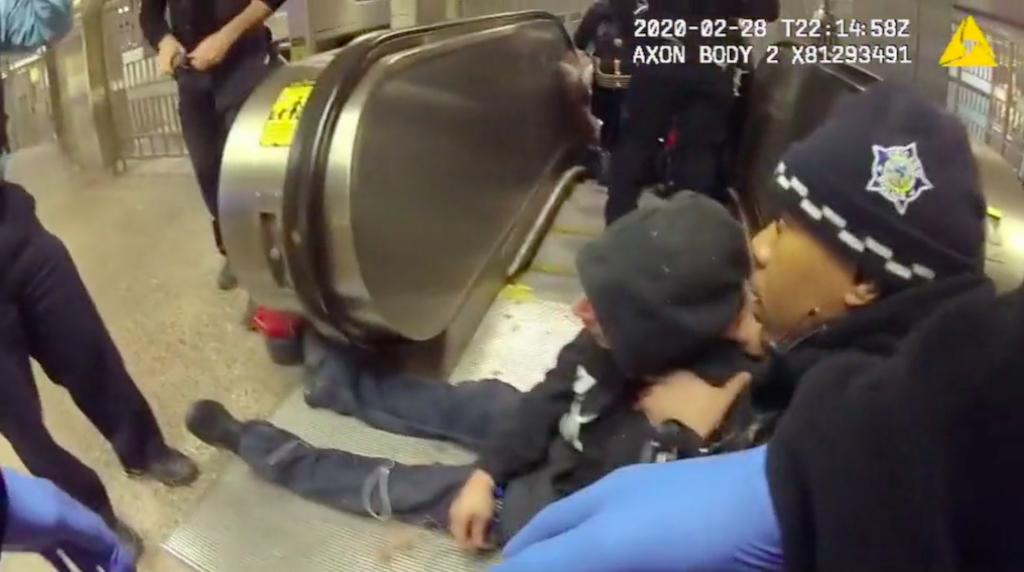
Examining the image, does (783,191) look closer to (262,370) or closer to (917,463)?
(917,463)

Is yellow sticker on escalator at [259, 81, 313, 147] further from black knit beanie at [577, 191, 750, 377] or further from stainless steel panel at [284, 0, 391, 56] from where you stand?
stainless steel panel at [284, 0, 391, 56]

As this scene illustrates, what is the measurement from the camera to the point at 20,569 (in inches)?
72.9

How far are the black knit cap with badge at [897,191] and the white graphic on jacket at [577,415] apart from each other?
490mm

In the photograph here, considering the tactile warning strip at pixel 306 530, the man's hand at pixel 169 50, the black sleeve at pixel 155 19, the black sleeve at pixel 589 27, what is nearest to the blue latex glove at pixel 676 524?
the tactile warning strip at pixel 306 530

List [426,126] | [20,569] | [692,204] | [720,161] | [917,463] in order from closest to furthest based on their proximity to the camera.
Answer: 1. [917,463]
2. [692,204]
3. [20,569]
4. [426,126]
5. [720,161]

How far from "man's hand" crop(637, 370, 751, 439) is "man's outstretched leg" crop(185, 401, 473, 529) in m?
0.60

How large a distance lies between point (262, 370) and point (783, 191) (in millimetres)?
1673

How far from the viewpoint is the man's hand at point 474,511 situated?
5.62ft

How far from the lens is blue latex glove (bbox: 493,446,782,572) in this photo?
0.58 m

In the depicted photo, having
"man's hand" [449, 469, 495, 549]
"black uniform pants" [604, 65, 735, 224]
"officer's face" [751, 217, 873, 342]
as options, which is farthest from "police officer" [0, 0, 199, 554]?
"black uniform pants" [604, 65, 735, 224]

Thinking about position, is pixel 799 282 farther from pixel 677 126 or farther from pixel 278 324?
pixel 677 126

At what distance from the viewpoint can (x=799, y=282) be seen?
1.16m

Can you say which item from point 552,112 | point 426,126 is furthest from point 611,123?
point 426,126

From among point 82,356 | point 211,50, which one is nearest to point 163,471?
point 82,356
